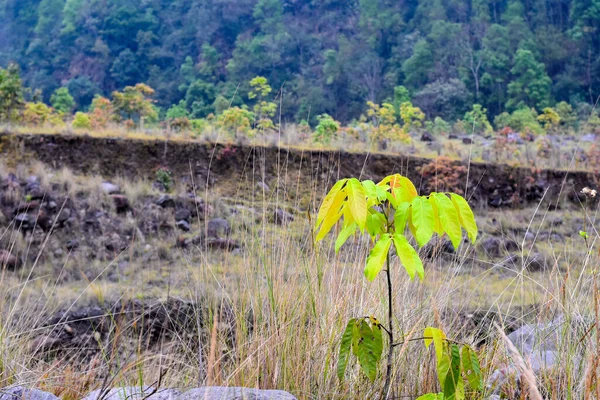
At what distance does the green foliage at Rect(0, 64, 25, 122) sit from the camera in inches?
413

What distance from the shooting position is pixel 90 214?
726 cm

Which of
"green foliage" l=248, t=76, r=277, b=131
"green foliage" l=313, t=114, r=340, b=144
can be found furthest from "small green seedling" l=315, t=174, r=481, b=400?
"green foliage" l=313, t=114, r=340, b=144

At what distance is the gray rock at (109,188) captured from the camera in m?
7.75

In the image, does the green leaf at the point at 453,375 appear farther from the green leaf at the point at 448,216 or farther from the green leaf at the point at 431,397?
the green leaf at the point at 448,216

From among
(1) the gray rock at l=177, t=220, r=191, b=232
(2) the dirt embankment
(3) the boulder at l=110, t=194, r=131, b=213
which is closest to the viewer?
(1) the gray rock at l=177, t=220, r=191, b=232

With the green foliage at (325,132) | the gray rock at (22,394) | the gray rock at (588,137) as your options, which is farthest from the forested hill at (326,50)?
the gray rock at (22,394)

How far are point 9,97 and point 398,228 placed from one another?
11243mm

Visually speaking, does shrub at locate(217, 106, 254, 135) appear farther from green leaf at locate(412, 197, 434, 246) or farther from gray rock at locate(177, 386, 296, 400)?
green leaf at locate(412, 197, 434, 246)

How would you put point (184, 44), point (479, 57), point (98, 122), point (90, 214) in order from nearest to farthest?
point (90, 214) → point (98, 122) → point (479, 57) → point (184, 44)

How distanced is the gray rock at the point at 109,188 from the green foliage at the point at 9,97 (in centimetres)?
351

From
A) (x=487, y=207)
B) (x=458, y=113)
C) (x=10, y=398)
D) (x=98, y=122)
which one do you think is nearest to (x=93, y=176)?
(x=98, y=122)

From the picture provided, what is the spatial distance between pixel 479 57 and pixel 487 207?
2076 cm

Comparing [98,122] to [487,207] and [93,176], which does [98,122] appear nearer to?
[93,176]

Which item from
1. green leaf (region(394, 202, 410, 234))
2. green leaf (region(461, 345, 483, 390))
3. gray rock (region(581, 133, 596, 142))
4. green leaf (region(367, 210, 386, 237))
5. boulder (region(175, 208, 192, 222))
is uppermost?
green leaf (region(394, 202, 410, 234))
